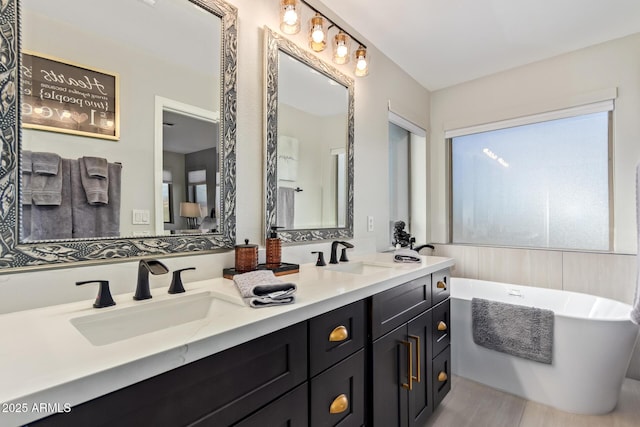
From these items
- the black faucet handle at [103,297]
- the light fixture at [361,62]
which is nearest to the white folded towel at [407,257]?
the light fixture at [361,62]

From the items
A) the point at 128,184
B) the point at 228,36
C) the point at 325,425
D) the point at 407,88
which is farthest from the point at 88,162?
the point at 407,88

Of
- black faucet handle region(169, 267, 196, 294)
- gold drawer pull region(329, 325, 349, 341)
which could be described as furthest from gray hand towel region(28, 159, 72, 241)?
gold drawer pull region(329, 325, 349, 341)

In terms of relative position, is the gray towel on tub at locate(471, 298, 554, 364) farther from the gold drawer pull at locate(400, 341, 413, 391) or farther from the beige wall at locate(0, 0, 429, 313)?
the gold drawer pull at locate(400, 341, 413, 391)

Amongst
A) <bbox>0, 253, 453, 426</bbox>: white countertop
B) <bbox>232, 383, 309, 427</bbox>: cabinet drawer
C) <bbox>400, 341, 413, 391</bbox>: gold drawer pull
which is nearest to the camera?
<bbox>0, 253, 453, 426</bbox>: white countertop

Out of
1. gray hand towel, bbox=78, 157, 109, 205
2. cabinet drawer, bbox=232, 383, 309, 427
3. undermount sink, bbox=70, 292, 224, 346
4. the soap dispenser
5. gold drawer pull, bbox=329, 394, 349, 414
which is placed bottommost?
gold drawer pull, bbox=329, 394, 349, 414

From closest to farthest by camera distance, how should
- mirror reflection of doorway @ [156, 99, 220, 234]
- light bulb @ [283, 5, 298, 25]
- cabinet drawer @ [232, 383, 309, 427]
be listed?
cabinet drawer @ [232, 383, 309, 427], mirror reflection of doorway @ [156, 99, 220, 234], light bulb @ [283, 5, 298, 25]

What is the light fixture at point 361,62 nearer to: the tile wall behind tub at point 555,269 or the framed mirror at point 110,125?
the framed mirror at point 110,125

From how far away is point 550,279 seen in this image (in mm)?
2645

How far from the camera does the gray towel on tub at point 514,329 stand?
2025mm

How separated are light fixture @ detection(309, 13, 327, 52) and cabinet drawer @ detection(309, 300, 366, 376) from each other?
1390 mm

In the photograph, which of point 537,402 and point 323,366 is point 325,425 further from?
point 537,402

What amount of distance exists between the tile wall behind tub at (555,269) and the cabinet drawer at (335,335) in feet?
7.36

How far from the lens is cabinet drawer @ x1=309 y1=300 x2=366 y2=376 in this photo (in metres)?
0.98

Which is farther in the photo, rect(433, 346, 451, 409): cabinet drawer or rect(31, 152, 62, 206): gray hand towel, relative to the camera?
rect(433, 346, 451, 409): cabinet drawer
